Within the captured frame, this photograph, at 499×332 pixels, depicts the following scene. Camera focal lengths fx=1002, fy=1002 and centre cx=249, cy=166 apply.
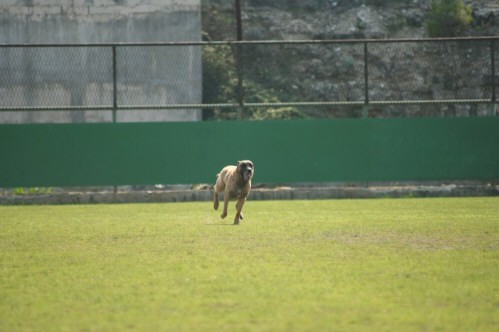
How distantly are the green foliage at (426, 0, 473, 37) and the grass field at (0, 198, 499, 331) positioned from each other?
22111 millimetres

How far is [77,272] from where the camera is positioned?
9.88 metres

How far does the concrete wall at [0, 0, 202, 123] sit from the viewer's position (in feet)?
92.8

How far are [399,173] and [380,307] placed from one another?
17417 mm

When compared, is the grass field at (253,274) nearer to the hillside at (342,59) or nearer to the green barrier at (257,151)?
the green barrier at (257,151)

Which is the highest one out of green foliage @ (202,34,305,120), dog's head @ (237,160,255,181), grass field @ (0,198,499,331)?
green foliage @ (202,34,305,120)

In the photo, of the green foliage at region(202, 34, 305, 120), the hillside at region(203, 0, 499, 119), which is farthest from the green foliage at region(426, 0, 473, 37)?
the green foliage at region(202, 34, 305, 120)

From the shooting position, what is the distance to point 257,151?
24562 millimetres

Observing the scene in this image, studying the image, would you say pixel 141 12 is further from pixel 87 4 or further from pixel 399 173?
pixel 399 173

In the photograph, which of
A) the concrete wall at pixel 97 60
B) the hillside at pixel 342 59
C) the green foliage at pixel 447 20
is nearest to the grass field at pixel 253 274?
the concrete wall at pixel 97 60

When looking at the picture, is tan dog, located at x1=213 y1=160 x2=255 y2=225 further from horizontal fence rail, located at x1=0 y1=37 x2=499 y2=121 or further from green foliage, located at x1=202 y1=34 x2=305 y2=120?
green foliage, located at x1=202 y1=34 x2=305 y2=120

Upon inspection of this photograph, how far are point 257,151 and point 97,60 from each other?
6.70m

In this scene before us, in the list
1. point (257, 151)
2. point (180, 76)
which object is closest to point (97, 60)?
point (180, 76)

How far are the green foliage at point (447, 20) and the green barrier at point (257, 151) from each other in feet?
44.4

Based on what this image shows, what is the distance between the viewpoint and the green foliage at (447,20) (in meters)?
38.0
